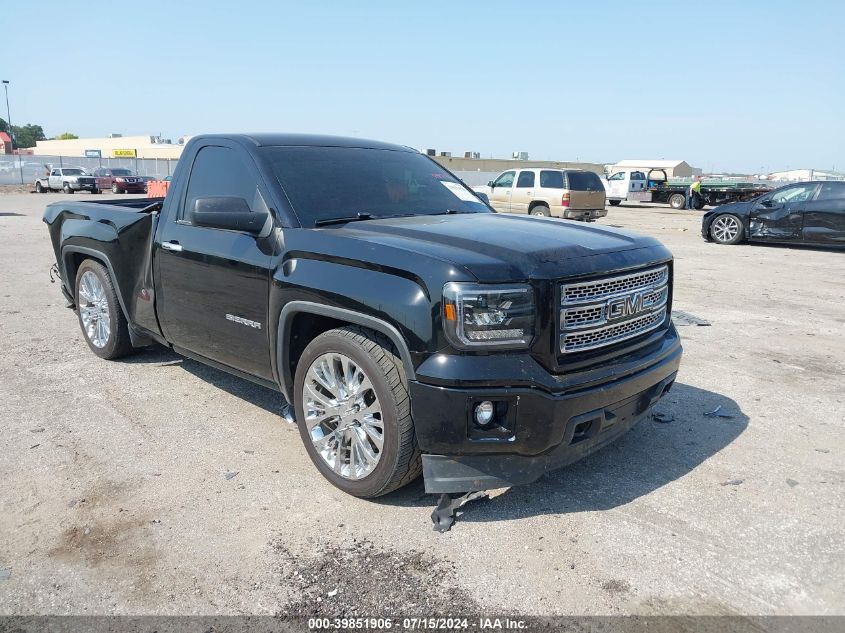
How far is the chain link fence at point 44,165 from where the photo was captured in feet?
148

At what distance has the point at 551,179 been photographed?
1912 centimetres

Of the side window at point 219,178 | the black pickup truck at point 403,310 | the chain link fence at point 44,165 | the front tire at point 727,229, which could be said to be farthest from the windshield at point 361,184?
the chain link fence at point 44,165

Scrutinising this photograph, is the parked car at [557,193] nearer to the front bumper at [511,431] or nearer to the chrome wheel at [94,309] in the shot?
the chrome wheel at [94,309]

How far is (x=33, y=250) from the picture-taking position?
12961 millimetres

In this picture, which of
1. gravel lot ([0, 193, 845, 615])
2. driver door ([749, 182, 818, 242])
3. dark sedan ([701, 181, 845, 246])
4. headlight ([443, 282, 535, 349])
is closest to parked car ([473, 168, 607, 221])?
dark sedan ([701, 181, 845, 246])

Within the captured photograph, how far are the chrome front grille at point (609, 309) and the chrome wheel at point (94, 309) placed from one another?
406 cm

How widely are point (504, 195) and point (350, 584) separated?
60.4 ft

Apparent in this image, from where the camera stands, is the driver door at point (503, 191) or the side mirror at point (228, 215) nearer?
the side mirror at point (228, 215)

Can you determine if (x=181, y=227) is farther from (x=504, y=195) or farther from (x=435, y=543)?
(x=504, y=195)

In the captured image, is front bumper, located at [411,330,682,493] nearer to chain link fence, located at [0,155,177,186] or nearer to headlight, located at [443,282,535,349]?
headlight, located at [443,282,535,349]

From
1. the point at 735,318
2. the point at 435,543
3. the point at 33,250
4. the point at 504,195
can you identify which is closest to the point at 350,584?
the point at 435,543

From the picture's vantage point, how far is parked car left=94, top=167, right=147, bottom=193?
127 ft

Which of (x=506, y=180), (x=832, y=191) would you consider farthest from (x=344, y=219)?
(x=506, y=180)

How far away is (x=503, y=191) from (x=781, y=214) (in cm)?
805
